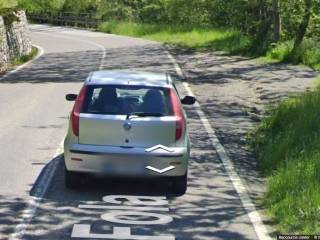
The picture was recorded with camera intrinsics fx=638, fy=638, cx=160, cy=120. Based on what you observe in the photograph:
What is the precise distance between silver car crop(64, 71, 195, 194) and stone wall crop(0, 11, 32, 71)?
56.9ft

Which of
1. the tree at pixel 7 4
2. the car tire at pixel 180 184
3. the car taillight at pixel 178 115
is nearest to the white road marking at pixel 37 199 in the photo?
the car tire at pixel 180 184

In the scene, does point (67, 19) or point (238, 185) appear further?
point (67, 19)

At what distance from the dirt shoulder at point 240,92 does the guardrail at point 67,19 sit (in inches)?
1284

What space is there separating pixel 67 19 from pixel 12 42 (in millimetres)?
36277

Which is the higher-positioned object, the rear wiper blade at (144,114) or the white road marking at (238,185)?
the rear wiper blade at (144,114)

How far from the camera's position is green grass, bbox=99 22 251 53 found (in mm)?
32531

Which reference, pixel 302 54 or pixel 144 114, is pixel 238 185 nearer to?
pixel 144 114

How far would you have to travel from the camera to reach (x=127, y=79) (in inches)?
327

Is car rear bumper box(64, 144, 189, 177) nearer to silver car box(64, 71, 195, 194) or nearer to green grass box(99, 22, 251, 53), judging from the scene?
silver car box(64, 71, 195, 194)

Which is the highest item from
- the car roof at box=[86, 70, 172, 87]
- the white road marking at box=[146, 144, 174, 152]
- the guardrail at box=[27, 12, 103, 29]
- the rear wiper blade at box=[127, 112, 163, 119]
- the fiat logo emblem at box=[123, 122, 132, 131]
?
the car roof at box=[86, 70, 172, 87]

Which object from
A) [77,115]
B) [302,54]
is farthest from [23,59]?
[77,115]

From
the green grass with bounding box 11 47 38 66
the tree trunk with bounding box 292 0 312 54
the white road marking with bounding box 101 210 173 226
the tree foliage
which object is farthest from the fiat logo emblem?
the green grass with bounding box 11 47 38 66

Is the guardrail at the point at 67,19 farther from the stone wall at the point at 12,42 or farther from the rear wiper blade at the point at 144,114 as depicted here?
the rear wiper blade at the point at 144,114

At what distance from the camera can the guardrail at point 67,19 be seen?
59.6m
